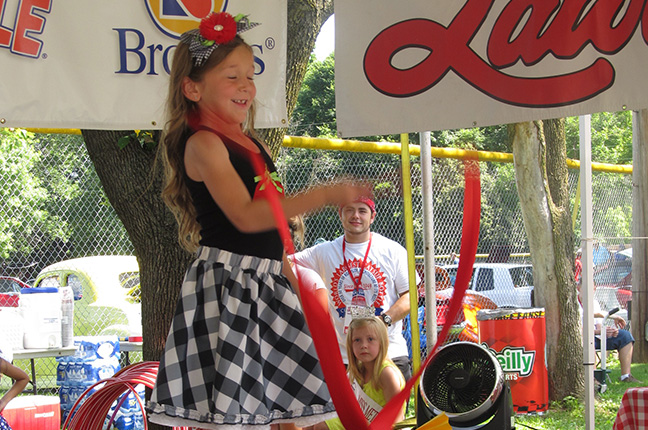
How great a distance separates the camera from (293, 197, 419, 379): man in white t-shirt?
173 inches

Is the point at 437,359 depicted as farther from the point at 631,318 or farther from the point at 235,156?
the point at 631,318

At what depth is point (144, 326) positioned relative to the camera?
3584 millimetres

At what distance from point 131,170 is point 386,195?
69.9 inches

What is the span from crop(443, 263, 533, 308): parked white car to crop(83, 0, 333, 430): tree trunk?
6178 millimetres

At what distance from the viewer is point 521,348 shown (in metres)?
5.99

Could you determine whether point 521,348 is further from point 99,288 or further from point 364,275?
point 99,288

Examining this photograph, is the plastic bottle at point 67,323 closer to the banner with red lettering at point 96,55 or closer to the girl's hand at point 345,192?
the banner with red lettering at point 96,55

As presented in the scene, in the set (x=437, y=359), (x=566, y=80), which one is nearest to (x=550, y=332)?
(x=437, y=359)

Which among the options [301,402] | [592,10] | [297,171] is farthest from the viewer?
[297,171]

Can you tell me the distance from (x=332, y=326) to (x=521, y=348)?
449cm

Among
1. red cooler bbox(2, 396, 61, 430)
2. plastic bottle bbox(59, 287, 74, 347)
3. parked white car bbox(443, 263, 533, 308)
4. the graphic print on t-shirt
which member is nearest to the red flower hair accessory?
the graphic print on t-shirt

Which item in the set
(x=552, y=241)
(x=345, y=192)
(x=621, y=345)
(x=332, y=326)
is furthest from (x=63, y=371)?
(x=621, y=345)

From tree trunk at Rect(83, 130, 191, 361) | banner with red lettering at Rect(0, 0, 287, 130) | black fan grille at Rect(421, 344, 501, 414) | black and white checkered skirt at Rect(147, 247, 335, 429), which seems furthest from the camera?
tree trunk at Rect(83, 130, 191, 361)

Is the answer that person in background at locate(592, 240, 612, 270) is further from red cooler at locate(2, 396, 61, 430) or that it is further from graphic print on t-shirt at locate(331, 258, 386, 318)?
red cooler at locate(2, 396, 61, 430)
